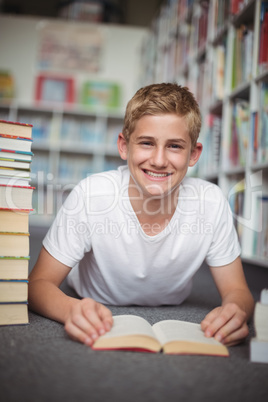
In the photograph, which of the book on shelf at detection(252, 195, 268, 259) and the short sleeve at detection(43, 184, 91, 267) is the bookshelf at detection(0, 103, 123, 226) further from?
the short sleeve at detection(43, 184, 91, 267)

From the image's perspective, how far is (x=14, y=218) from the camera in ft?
2.90

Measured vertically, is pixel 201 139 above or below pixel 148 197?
above

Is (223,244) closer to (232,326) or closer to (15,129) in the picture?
(232,326)

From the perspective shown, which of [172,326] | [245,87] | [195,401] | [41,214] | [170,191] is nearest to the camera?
[195,401]

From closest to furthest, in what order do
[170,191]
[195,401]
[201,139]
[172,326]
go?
[195,401], [172,326], [170,191], [201,139]

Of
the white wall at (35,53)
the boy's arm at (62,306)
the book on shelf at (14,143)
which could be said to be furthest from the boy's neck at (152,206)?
the white wall at (35,53)

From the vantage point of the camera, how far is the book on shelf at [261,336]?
75 centimetres

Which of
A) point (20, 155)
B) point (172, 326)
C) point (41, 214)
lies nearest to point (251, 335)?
point (172, 326)

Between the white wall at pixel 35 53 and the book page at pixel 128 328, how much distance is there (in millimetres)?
4309

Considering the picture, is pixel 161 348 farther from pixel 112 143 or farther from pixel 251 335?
pixel 112 143

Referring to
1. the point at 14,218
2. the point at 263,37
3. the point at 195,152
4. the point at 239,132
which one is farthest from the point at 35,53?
the point at 14,218

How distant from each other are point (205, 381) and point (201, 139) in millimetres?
1786

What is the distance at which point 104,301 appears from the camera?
1229 mm

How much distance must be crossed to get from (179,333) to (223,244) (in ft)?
1.28
